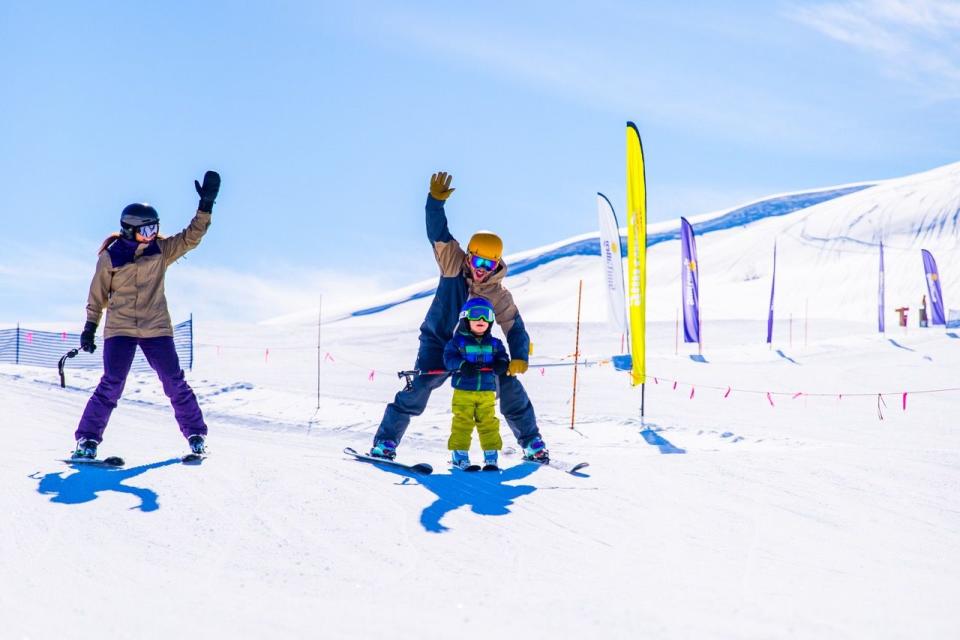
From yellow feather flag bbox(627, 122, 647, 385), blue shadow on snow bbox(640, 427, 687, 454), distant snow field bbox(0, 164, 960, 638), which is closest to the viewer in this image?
distant snow field bbox(0, 164, 960, 638)

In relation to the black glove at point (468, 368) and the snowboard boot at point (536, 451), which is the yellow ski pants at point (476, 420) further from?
the snowboard boot at point (536, 451)

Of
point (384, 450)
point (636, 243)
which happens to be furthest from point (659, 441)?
point (384, 450)

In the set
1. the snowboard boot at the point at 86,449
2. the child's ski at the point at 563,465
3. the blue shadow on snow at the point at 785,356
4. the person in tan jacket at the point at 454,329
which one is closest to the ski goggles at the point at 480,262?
the person in tan jacket at the point at 454,329

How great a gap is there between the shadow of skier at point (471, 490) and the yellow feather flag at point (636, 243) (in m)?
5.72

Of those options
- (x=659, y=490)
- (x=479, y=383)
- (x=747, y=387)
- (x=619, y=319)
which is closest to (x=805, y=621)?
(x=659, y=490)

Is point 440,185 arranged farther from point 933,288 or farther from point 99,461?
point 933,288

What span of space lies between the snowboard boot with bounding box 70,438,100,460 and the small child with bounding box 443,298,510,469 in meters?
2.34

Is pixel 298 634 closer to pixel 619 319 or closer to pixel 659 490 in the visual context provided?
pixel 659 490

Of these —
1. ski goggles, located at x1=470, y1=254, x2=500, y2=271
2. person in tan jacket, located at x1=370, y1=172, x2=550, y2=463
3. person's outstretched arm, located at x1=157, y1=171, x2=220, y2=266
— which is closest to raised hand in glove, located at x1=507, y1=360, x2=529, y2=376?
person in tan jacket, located at x1=370, y1=172, x2=550, y2=463

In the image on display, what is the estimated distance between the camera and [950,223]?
68938 millimetres

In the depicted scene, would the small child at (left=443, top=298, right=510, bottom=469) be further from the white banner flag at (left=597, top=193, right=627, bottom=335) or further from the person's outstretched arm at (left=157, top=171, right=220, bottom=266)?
the white banner flag at (left=597, top=193, right=627, bottom=335)

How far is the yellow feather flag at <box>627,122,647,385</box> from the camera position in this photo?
11148mm

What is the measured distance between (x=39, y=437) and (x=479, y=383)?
12.5 feet

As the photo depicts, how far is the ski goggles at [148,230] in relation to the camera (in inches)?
224
